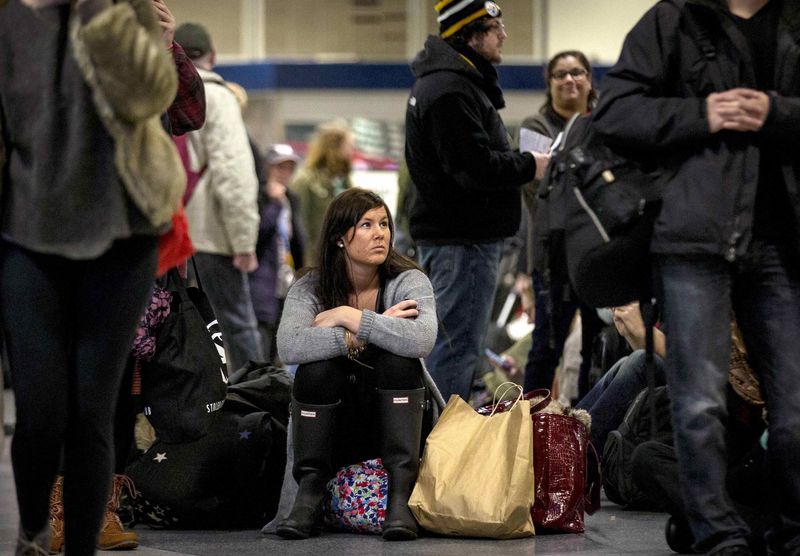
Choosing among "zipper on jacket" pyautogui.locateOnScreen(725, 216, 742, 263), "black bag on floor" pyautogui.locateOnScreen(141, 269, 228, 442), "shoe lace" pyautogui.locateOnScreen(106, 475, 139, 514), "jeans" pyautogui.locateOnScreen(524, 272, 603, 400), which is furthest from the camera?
"jeans" pyautogui.locateOnScreen(524, 272, 603, 400)

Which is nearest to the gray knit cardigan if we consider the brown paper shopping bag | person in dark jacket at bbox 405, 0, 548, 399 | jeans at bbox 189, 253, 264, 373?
the brown paper shopping bag

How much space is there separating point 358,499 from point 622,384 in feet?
4.59

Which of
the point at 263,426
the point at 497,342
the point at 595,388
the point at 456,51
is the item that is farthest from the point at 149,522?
the point at 497,342

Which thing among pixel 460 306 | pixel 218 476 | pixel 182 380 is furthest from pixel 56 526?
pixel 460 306

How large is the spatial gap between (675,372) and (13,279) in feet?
6.18

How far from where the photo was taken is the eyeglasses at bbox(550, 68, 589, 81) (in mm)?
7578

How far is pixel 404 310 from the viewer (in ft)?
18.2

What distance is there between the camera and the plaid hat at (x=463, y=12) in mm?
6711

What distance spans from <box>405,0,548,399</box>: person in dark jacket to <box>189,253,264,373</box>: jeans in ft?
4.64

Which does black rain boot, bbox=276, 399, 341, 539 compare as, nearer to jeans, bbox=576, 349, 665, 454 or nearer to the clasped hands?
jeans, bbox=576, 349, 665, 454

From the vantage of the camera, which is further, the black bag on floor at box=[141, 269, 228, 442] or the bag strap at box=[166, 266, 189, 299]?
the bag strap at box=[166, 266, 189, 299]

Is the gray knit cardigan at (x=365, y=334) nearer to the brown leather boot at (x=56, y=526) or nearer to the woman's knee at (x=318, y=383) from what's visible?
the woman's knee at (x=318, y=383)

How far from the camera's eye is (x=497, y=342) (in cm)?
980

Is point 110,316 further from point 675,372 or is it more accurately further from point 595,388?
point 595,388
